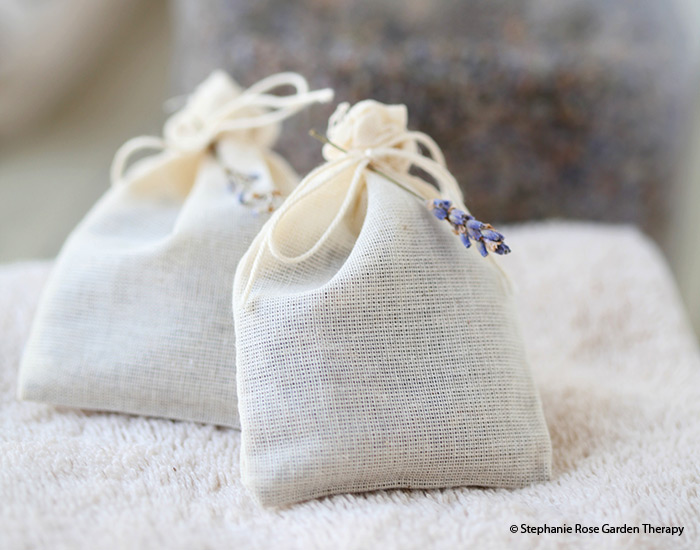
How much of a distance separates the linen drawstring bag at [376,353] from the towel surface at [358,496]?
0.03 m

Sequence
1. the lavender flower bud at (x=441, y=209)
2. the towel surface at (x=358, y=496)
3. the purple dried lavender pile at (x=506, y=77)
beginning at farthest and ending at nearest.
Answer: the purple dried lavender pile at (x=506, y=77)
the lavender flower bud at (x=441, y=209)
the towel surface at (x=358, y=496)

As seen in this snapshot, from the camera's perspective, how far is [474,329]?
1.93 feet

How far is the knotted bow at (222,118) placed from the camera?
80cm

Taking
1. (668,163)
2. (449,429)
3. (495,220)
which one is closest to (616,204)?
(668,163)

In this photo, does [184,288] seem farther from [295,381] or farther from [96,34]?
[96,34]

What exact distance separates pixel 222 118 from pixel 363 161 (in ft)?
0.82

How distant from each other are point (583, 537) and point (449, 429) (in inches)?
4.8

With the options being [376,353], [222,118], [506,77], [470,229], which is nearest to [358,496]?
[376,353]

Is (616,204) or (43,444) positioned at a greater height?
(43,444)

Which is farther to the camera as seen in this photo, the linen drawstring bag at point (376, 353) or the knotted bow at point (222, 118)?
the knotted bow at point (222, 118)

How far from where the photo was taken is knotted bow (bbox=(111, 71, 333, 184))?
0.80 meters

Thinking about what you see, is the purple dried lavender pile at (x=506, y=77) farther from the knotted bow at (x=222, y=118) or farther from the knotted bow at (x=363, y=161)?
the knotted bow at (x=363, y=161)

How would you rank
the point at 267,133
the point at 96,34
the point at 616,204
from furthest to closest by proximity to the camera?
the point at 96,34, the point at 616,204, the point at 267,133

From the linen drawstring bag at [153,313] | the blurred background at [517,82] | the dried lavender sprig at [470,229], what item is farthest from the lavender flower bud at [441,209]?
the blurred background at [517,82]
